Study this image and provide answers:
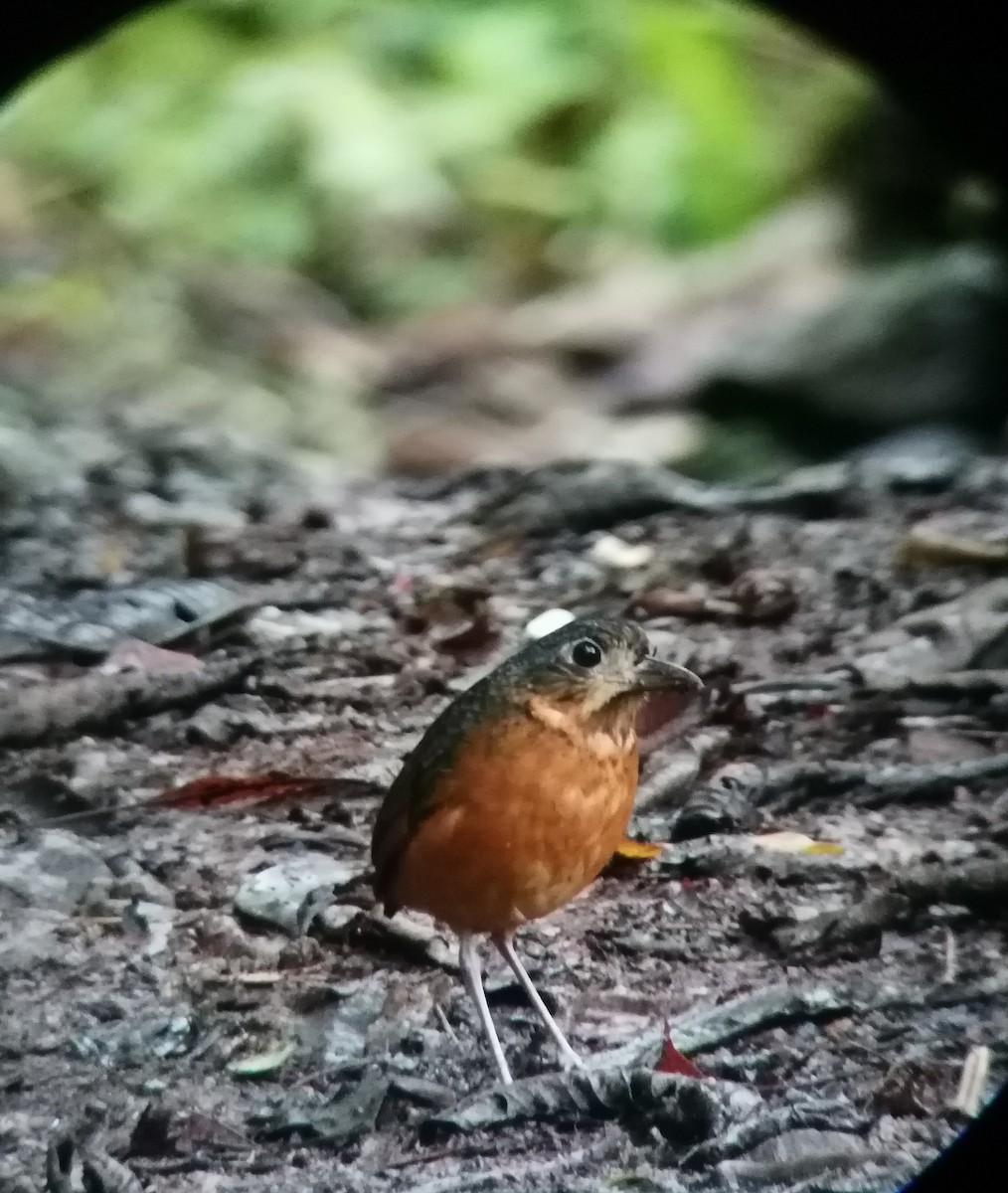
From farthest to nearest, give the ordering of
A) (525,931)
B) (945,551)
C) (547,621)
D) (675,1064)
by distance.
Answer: (945,551)
(547,621)
(525,931)
(675,1064)

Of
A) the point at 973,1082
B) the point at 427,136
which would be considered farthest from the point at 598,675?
the point at 427,136

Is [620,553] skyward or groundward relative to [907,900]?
skyward

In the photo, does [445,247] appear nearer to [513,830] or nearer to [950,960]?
[513,830]

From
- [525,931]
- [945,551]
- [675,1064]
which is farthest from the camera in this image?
[945,551]

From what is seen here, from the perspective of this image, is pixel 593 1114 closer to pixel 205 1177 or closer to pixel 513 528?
pixel 205 1177

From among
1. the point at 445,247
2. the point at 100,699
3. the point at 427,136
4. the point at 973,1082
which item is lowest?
the point at 973,1082

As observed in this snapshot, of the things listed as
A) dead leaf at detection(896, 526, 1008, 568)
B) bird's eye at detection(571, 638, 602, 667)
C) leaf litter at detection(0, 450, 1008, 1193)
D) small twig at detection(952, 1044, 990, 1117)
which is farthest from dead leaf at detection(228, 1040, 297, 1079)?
dead leaf at detection(896, 526, 1008, 568)

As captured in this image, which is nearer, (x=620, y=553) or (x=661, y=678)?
(x=661, y=678)
